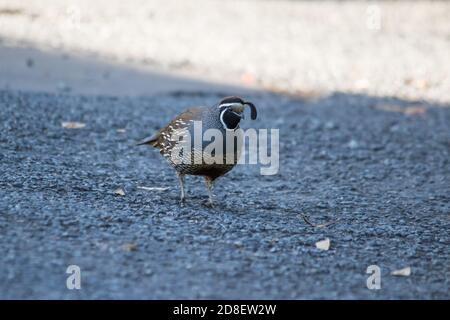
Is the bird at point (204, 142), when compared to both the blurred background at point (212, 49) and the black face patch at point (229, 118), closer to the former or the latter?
the black face patch at point (229, 118)

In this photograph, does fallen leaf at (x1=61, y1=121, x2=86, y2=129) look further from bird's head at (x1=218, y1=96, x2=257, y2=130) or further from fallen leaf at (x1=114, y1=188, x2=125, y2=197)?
bird's head at (x1=218, y1=96, x2=257, y2=130)

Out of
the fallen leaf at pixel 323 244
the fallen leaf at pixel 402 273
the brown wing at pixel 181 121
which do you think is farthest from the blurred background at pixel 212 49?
the fallen leaf at pixel 402 273

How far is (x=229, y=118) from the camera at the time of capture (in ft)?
20.0

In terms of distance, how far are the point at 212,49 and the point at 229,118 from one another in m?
7.87

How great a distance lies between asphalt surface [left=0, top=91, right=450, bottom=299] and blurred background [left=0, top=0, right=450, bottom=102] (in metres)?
1.52

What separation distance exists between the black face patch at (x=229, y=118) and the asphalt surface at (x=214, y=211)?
2.20ft

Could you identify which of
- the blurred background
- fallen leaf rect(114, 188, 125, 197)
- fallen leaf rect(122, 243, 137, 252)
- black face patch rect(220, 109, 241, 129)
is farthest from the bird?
the blurred background

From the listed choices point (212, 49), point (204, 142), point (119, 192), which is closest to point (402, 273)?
point (204, 142)

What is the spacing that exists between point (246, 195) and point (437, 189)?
200cm

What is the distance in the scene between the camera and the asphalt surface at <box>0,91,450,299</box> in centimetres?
470

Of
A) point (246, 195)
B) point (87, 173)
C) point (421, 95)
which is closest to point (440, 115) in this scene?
point (421, 95)

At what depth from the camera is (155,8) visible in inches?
651

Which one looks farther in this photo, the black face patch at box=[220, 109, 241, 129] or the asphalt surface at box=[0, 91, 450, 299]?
the black face patch at box=[220, 109, 241, 129]

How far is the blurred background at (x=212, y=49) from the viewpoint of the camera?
37.7 ft
